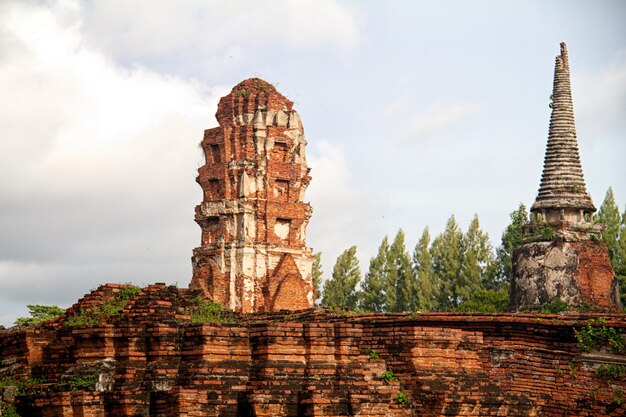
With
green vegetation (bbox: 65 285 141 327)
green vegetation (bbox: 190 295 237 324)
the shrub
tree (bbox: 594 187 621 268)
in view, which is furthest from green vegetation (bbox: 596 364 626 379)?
tree (bbox: 594 187 621 268)

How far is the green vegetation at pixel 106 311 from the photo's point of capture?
19672 millimetres

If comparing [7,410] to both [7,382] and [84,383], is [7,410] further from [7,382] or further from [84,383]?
[84,383]

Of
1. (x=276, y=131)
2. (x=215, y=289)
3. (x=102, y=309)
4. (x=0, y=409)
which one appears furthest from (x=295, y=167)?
(x=0, y=409)

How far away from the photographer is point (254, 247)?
120 feet

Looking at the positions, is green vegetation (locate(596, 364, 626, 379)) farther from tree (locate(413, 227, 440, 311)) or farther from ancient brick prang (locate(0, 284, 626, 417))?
tree (locate(413, 227, 440, 311))

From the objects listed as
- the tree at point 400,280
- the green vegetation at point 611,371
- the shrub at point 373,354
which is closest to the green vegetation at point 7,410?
the shrub at point 373,354

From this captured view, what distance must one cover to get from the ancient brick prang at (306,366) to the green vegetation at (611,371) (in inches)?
1.7

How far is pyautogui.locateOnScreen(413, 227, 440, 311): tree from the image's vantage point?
187 feet

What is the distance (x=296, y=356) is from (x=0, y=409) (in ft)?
14.1

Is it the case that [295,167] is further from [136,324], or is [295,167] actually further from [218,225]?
[136,324]

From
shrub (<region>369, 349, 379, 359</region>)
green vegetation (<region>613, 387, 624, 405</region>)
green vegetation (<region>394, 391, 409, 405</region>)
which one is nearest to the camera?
green vegetation (<region>394, 391, 409, 405</region>)

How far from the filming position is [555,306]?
104ft

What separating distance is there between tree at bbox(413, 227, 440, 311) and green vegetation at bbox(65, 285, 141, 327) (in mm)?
36721

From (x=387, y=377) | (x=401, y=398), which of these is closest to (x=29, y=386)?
(x=387, y=377)
